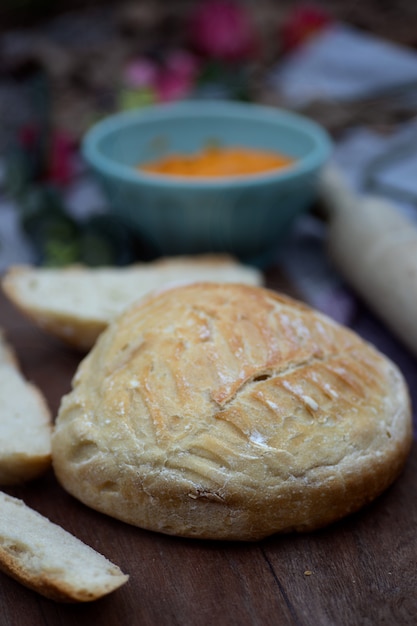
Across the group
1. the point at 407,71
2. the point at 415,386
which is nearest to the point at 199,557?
the point at 415,386

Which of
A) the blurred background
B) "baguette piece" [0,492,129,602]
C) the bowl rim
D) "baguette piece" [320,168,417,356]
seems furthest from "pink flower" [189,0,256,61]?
"baguette piece" [0,492,129,602]

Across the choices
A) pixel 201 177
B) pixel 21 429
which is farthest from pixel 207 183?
pixel 21 429

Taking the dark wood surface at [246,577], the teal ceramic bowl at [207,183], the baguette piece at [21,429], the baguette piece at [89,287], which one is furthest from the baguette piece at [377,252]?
the baguette piece at [21,429]

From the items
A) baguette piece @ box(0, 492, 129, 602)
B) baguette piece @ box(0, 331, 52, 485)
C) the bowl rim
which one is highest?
the bowl rim

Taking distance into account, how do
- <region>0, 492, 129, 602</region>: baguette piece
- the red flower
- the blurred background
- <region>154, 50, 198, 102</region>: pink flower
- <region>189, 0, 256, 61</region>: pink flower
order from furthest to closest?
the red flower
<region>189, 0, 256, 61</region>: pink flower
<region>154, 50, 198, 102</region>: pink flower
the blurred background
<region>0, 492, 129, 602</region>: baguette piece

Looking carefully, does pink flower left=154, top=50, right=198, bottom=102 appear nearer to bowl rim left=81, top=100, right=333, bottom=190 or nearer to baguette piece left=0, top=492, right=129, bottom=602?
bowl rim left=81, top=100, right=333, bottom=190

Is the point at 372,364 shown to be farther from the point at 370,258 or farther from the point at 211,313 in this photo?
the point at 370,258

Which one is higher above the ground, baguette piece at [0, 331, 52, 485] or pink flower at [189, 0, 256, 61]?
pink flower at [189, 0, 256, 61]
